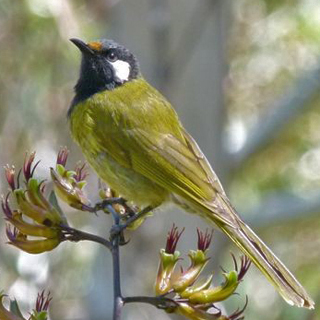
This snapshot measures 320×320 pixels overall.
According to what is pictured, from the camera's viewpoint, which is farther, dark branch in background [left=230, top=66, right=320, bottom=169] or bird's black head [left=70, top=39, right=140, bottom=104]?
dark branch in background [left=230, top=66, right=320, bottom=169]

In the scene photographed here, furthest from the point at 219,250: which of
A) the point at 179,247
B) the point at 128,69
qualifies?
the point at 128,69

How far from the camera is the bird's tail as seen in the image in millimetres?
3113

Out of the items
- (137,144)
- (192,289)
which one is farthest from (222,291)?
(137,144)

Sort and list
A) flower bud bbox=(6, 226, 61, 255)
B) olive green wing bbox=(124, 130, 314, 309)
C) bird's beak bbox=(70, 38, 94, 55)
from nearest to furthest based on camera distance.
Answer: flower bud bbox=(6, 226, 61, 255)
olive green wing bbox=(124, 130, 314, 309)
bird's beak bbox=(70, 38, 94, 55)

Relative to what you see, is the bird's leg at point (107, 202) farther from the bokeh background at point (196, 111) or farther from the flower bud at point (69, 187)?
the bokeh background at point (196, 111)

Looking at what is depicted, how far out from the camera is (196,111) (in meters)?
7.42

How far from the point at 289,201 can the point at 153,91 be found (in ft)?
8.85

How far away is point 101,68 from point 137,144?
1.64 feet

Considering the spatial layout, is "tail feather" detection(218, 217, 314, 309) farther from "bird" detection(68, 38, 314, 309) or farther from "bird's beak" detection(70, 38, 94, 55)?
"bird's beak" detection(70, 38, 94, 55)

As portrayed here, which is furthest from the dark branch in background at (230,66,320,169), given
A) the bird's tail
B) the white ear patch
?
the bird's tail

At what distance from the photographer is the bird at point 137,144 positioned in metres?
3.78

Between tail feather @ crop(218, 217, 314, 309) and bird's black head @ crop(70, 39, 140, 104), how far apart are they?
3.57ft

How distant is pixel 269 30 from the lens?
7.69 metres

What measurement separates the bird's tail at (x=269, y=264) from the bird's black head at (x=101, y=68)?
103 centimetres
